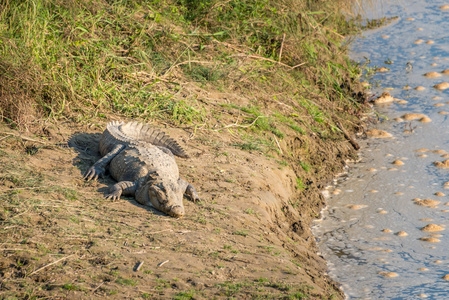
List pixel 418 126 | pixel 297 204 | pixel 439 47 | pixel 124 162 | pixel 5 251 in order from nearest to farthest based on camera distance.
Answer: pixel 5 251, pixel 124 162, pixel 297 204, pixel 418 126, pixel 439 47

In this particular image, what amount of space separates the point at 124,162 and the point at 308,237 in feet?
6.17

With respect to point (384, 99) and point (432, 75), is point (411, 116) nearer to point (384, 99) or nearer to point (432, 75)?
point (384, 99)

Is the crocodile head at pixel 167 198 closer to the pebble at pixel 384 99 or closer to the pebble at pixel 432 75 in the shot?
the pebble at pixel 384 99

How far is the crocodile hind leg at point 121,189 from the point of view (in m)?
4.27

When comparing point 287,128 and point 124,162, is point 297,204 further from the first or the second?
point 124,162

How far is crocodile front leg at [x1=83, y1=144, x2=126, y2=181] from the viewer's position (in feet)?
15.0

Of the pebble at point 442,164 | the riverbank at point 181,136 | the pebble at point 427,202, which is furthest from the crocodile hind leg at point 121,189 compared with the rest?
the pebble at point 442,164

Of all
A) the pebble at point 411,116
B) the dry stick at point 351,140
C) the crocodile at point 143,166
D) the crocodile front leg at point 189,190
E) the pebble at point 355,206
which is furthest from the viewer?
the pebble at point 411,116

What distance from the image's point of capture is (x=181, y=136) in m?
5.67

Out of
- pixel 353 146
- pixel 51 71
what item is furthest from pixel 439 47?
pixel 51 71

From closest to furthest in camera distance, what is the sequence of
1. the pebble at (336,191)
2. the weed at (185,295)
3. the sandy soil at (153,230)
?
the weed at (185,295) < the sandy soil at (153,230) < the pebble at (336,191)

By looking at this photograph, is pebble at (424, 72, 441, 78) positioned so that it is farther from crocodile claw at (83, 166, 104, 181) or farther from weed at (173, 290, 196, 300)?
weed at (173, 290, 196, 300)

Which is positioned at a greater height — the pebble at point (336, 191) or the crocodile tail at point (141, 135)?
the crocodile tail at point (141, 135)

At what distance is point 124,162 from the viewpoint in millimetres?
4738
